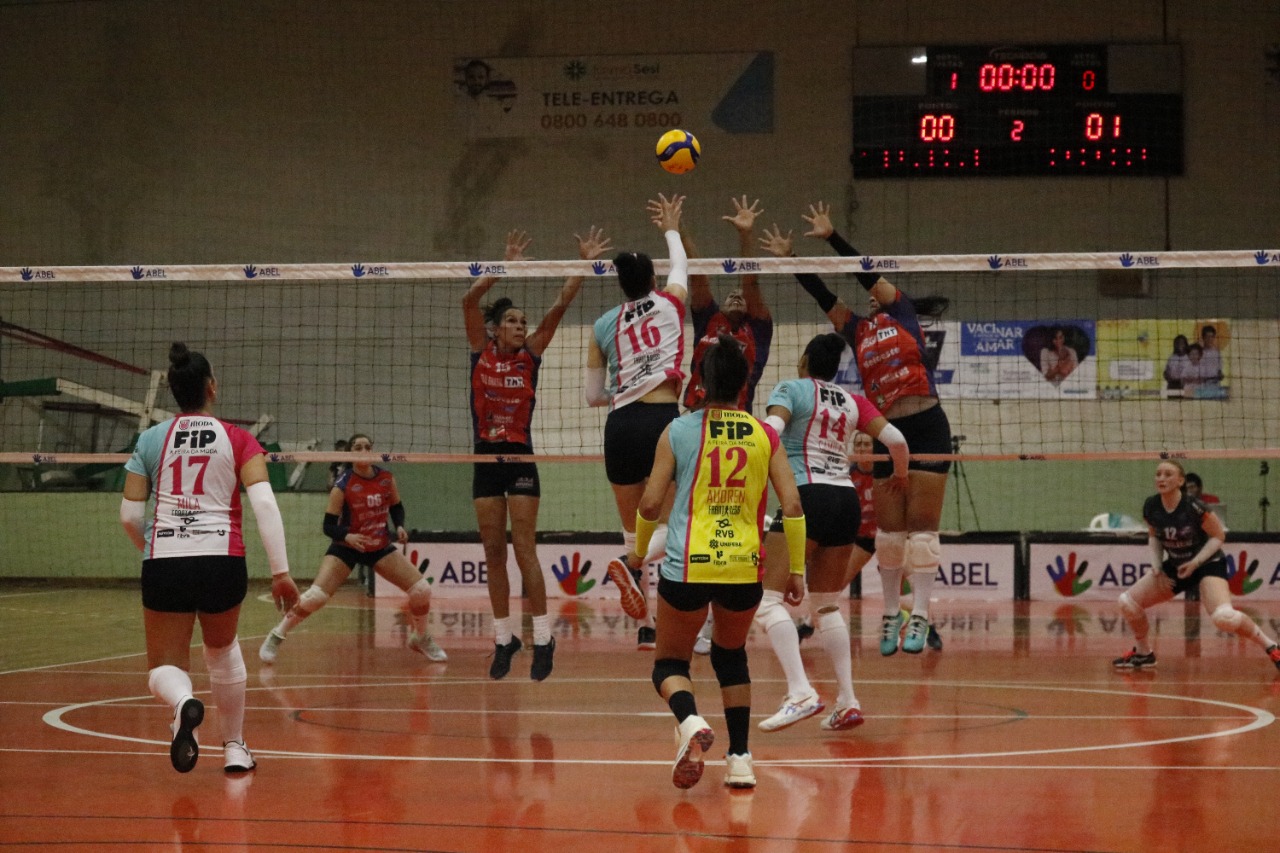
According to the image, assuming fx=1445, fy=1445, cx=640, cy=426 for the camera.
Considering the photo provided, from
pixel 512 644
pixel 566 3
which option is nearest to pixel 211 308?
pixel 566 3

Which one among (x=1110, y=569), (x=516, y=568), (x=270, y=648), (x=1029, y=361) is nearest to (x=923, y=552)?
(x=270, y=648)

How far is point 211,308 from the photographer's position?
21422mm

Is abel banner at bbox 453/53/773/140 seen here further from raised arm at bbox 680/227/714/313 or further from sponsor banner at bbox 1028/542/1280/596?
raised arm at bbox 680/227/714/313

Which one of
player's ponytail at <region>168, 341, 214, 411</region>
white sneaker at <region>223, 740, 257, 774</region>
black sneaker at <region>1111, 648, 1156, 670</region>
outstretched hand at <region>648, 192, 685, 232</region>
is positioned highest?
outstretched hand at <region>648, 192, 685, 232</region>

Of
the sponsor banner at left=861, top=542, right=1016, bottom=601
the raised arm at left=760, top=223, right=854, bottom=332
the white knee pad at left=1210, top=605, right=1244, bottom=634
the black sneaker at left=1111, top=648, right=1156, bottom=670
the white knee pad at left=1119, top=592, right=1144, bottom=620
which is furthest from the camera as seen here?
the sponsor banner at left=861, top=542, right=1016, bottom=601

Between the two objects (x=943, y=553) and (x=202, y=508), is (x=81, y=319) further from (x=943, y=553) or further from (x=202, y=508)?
(x=202, y=508)

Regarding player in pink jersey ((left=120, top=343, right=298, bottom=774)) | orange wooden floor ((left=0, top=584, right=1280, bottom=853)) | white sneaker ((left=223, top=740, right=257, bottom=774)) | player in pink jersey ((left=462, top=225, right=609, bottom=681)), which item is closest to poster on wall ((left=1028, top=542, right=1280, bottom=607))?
orange wooden floor ((left=0, top=584, right=1280, bottom=853))

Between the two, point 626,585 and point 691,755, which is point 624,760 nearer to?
point 626,585

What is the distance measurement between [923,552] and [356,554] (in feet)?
16.0

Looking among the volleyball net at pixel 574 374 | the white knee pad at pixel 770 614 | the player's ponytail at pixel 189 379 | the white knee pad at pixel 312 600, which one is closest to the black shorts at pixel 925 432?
the white knee pad at pixel 770 614

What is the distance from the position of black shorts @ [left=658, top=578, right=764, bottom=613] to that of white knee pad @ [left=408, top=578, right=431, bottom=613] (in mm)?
5810

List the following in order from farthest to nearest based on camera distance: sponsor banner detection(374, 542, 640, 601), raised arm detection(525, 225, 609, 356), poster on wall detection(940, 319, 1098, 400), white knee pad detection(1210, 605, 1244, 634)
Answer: poster on wall detection(940, 319, 1098, 400), sponsor banner detection(374, 542, 640, 601), white knee pad detection(1210, 605, 1244, 634), raised arm detection(525, 225, 609, 356)

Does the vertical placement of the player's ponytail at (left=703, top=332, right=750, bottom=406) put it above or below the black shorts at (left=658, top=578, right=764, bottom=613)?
above

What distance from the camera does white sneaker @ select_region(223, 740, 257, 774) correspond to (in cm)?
668
